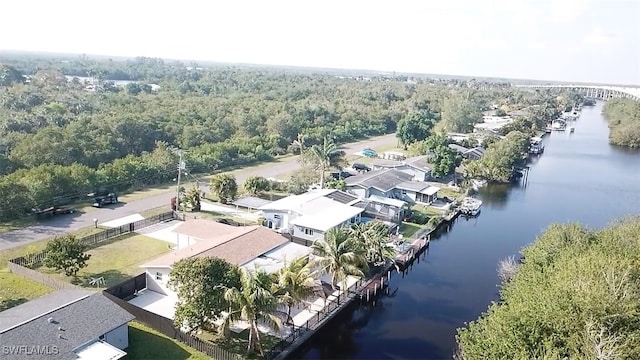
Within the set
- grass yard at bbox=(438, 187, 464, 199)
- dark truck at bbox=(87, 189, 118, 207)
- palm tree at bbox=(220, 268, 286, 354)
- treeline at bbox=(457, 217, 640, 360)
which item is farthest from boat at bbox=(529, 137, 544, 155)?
palm tree at bbox=(220, 268, 286, 354)

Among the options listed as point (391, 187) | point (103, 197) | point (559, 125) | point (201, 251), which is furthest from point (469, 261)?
point (559, 125)

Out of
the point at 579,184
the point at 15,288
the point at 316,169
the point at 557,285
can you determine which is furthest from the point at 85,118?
the point at 579,184

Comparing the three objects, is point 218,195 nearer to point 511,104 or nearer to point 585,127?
point 585,127

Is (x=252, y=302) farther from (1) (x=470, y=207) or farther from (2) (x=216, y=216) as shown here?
(1) (x=470, y=207)

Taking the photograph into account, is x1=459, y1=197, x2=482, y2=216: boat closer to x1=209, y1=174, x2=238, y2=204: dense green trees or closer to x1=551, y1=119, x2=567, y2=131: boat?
x1=209, y1=174, x2=238, y2=204: dense green trees

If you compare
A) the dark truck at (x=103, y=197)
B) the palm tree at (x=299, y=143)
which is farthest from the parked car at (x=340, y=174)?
the dark truck at (x=103, y=197)

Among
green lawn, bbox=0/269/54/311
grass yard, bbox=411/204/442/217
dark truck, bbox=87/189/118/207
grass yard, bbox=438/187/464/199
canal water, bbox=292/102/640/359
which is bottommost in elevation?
canal water, bbox=292/102/640/359
